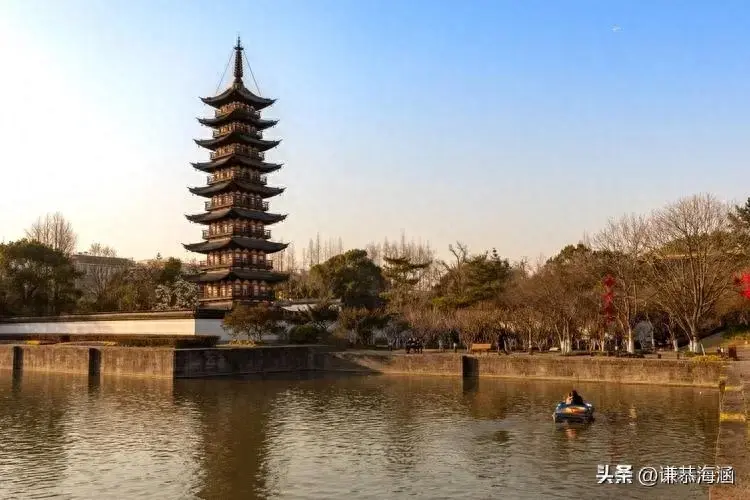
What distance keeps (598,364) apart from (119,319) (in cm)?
4721

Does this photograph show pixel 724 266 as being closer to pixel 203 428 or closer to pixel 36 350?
pixel 203 428

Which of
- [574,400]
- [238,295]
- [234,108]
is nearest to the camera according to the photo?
[574,400]

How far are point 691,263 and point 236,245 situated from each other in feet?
153

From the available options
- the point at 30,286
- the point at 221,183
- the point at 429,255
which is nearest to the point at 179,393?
the point at 221,183

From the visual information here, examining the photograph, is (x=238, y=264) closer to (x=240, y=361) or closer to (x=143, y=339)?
(x=143, y=339)

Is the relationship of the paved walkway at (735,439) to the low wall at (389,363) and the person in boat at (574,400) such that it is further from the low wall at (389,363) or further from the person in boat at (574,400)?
the low wall at (389,363)

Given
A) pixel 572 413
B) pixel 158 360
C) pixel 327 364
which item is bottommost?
pixel 572 413

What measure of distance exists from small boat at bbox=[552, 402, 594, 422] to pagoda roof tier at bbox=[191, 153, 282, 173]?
57.9 metres

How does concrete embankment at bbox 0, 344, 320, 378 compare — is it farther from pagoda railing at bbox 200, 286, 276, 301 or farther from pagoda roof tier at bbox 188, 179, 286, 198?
pagoda roof tier at bbox 188, 179, 286, 198

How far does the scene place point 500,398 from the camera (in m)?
36.4

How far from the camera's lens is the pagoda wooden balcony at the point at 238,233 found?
7494 cm

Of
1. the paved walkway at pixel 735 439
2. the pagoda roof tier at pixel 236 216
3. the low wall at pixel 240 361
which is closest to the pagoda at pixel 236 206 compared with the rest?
the pagoda roof tier at pixel 236 216

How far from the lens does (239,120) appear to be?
7944 cm

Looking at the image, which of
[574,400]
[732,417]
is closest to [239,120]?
[574,400]
